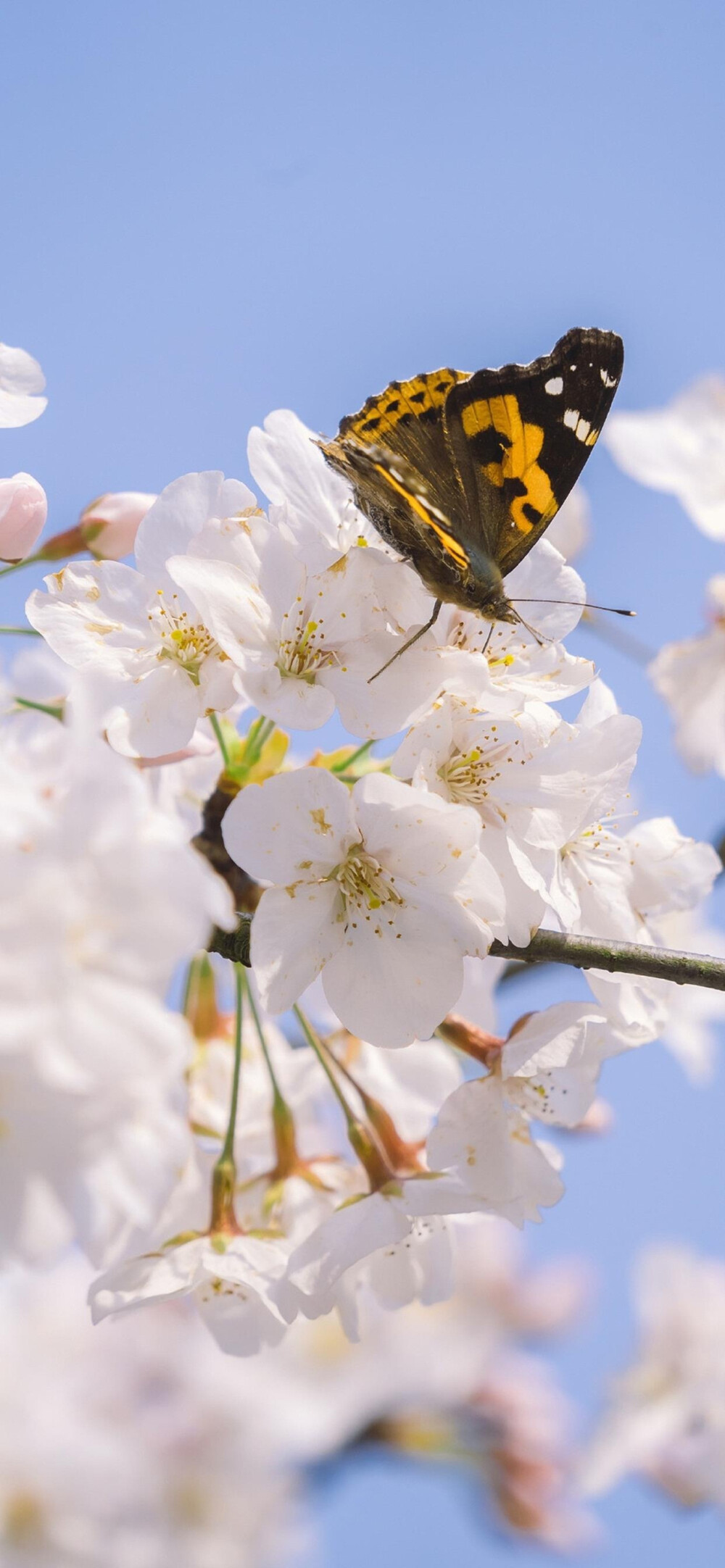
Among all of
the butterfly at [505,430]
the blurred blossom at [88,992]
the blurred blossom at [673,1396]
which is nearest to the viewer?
the blurred blossom at [88,992]

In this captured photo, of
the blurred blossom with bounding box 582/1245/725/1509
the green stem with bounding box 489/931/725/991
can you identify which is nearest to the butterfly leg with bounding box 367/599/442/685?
the green stem with bounding box 489/931/725/991

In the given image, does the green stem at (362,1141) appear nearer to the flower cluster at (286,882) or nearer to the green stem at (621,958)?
the flower cluster at (286,882)

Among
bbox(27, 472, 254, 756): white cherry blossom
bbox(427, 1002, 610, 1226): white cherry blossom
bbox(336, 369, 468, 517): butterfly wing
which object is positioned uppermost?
bbox(336, 369, 468, 517): butterfly wing

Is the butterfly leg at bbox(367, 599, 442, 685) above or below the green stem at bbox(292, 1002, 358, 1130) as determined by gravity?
above

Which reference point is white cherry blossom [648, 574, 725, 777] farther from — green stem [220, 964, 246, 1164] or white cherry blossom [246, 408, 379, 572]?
green stem [220, 964, 246, 1164]

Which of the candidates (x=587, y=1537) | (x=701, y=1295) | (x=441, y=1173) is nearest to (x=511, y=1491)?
(x=587, y=1537)

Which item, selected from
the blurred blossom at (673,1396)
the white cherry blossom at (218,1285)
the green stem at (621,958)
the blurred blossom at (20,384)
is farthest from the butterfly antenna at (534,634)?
the blurred blossom at (673,1396)
